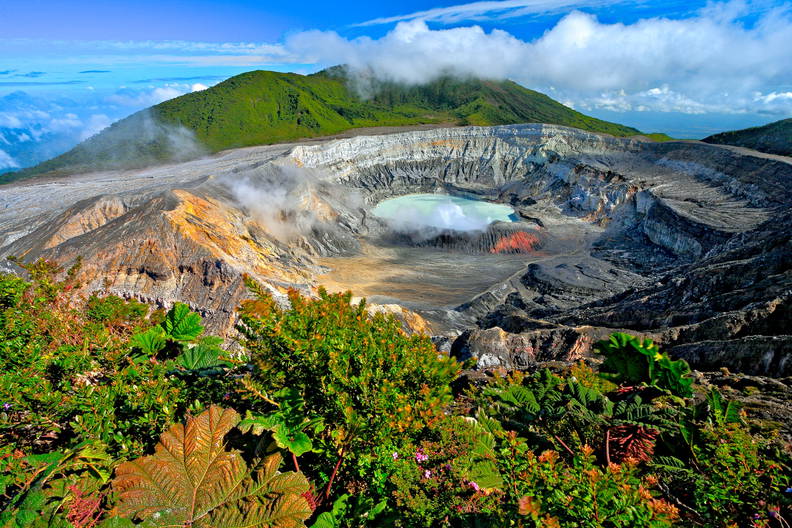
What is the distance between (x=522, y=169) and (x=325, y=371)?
88244 millimetres

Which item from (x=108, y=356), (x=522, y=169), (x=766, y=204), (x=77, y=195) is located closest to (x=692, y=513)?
(x=108, y=356)

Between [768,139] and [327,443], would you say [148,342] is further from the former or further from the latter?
[768,139]

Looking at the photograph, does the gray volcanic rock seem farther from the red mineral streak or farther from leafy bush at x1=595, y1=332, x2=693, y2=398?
leafy bush at x1=595, y1=332, x2=693, y2=398

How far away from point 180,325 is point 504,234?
5253 cm

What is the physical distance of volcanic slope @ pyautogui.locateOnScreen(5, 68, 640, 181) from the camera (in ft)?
320

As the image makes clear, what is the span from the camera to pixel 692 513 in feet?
15.5

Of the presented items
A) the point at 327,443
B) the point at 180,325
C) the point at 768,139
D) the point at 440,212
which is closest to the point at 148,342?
the point at 180,325

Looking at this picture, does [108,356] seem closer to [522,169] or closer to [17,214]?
[17,214]

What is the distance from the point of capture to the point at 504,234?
185 feet

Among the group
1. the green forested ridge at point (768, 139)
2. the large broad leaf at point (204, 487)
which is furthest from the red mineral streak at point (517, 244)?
the large broad leaf at point (204, 487)

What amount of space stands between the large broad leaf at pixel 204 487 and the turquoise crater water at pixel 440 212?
181ft

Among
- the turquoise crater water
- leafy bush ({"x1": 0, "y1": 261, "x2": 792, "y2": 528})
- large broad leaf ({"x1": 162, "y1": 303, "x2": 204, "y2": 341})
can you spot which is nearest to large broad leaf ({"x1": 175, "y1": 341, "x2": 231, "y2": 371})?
leafy bush ({"x1": 0, "y1": 261, "x2": 792, "y2": 528})

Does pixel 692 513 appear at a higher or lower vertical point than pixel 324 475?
higher

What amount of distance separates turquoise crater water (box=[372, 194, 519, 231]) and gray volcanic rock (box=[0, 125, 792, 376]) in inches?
125
